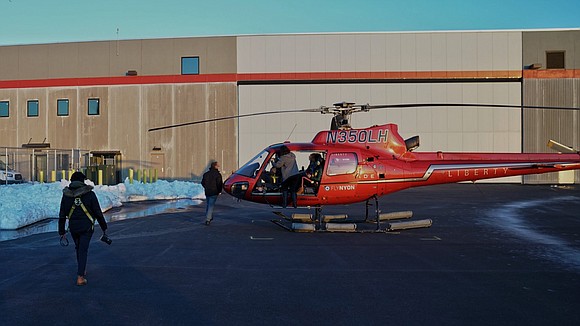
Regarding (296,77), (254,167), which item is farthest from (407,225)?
(296,77)

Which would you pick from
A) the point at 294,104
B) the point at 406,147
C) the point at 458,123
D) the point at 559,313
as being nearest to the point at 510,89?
the point at 458,123

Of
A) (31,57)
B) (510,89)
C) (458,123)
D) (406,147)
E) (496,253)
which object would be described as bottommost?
(496,253)

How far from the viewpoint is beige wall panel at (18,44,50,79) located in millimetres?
33000

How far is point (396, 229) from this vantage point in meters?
11.5

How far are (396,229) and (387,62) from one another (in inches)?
830

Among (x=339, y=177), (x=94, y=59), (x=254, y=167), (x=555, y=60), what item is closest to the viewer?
(x=339, y=177)

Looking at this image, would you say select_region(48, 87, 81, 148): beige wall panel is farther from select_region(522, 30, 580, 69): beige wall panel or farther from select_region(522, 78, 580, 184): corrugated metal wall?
select_region(522, 30, 580, 69): beige wall panel

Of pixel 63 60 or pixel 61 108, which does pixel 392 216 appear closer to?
pixel 61 108

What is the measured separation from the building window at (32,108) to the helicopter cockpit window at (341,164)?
29421 mm

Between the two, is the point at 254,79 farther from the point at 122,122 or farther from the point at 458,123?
the point at 458,123

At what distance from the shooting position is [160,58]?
3188 cm

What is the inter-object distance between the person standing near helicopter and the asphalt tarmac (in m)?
1.01

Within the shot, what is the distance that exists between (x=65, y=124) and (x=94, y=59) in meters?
5.17

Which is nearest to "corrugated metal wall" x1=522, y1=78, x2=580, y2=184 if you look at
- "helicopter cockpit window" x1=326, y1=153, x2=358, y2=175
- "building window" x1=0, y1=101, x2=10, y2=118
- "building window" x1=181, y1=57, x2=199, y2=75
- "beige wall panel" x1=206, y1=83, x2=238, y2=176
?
"beige wall panel" x1=206, y1=83, x2=238, y2=176
